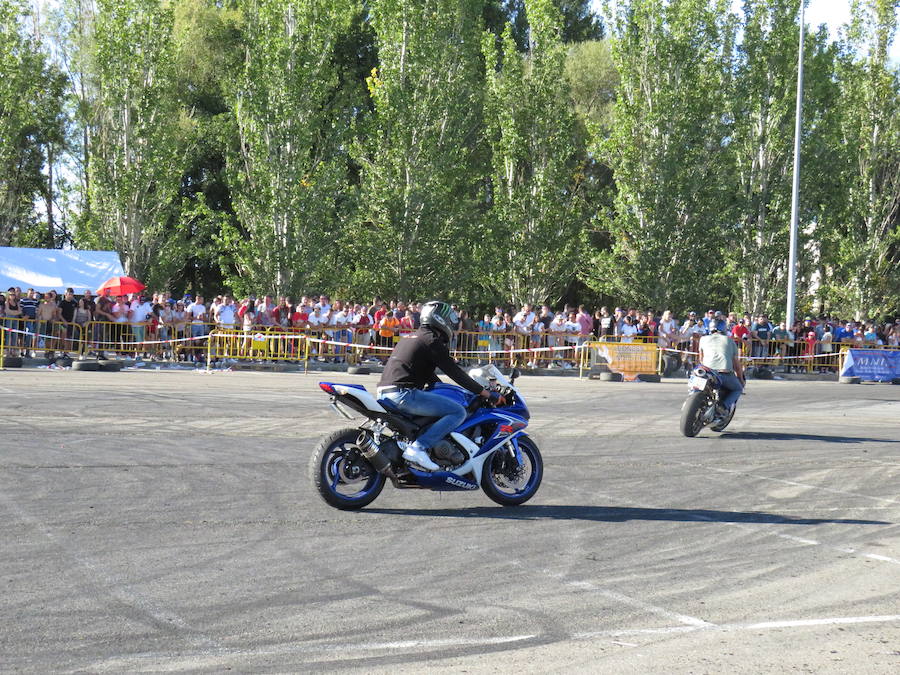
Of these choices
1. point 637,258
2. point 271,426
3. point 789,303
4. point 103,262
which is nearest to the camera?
point 271,426

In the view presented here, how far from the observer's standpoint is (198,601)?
6.18 metres

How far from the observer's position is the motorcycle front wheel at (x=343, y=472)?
362 inches

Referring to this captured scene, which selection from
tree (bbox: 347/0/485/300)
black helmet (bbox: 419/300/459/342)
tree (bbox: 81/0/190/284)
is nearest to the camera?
black helmet (bbox: 419/300/459/342)

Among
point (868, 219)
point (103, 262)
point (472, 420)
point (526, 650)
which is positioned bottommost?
point (526, 650)

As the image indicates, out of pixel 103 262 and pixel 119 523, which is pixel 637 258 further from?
pixel 119 523

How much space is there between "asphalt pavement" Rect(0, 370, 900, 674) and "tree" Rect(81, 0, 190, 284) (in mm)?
30168

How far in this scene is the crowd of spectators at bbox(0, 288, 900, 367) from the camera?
27984mm

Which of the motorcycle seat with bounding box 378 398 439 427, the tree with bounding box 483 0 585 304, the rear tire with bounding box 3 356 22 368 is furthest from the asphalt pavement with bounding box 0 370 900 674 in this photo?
the tree with bounding box 483 0 585 304

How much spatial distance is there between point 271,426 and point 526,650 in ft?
33.9

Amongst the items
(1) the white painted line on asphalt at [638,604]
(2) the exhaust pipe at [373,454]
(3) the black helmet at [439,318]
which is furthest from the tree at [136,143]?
(1) the white painted line on asphalt at [638,604]

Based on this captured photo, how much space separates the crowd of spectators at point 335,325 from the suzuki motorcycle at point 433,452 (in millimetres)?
19705

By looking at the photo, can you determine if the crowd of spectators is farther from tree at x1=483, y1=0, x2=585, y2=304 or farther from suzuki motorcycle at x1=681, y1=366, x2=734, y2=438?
suzuki motorcycle at x1=681, y1=366, x2=734, y2=438

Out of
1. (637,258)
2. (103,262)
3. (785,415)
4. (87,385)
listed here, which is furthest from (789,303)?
(87,385)

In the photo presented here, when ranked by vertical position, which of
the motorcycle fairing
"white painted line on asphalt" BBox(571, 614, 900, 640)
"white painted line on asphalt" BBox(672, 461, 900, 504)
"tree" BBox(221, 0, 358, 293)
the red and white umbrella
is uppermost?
"tree" BBox(221, 0, 358, 293)
